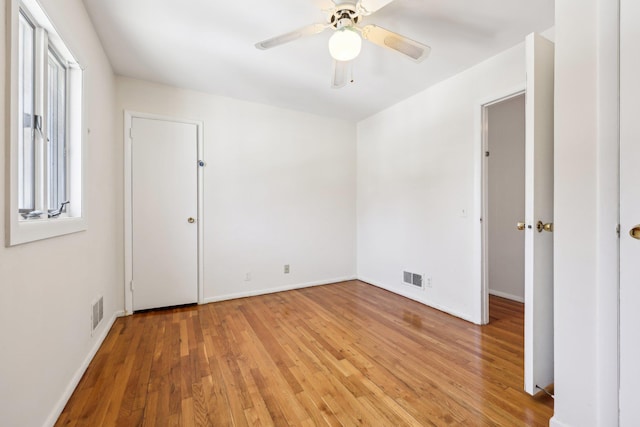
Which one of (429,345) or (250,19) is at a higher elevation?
(250,19)

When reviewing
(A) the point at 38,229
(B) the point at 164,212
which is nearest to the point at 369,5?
(A) the point at 38,229

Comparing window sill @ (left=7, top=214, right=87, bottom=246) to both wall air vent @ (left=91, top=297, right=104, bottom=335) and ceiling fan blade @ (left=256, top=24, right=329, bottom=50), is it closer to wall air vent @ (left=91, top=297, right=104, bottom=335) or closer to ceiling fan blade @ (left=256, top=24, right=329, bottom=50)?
wall air vent @ (left=91, top=297, right=104, bottom=335)

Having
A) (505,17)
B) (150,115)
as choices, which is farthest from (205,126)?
(505,17)

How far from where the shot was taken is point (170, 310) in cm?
296

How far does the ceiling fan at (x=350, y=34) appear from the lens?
1.61 meters

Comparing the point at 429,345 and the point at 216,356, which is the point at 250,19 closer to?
the point at 216,356

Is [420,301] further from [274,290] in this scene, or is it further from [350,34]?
[350,34]

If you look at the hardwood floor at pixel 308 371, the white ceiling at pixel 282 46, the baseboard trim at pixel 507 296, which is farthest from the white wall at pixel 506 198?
the white ceiling at pixel 282 46

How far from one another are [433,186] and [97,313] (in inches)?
131

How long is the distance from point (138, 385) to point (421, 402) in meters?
1.69
